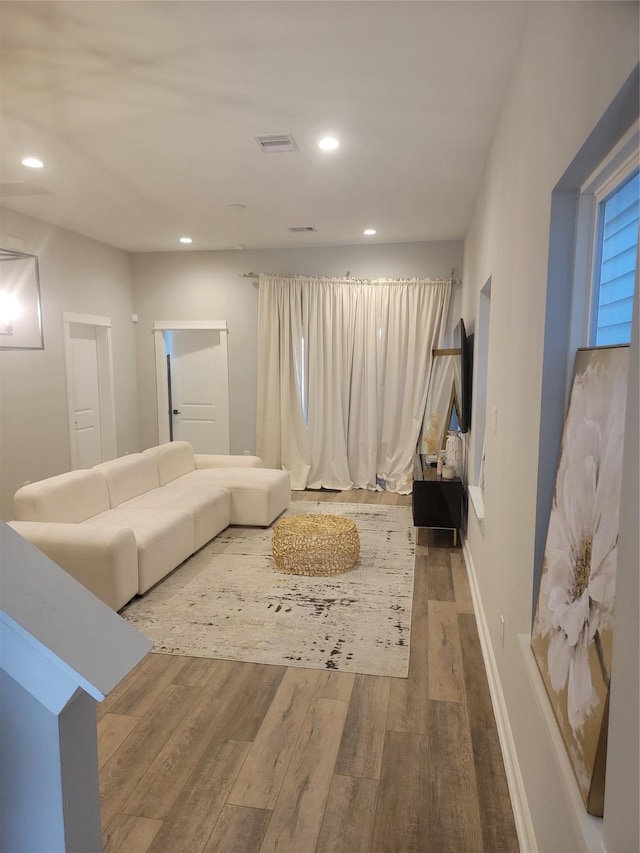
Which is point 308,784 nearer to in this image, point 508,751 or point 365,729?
point 365,729

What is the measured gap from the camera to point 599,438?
4.02 feet

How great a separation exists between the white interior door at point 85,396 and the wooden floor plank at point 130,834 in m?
4.51

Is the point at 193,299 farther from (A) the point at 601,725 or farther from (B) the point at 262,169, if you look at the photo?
(A) the point at 601,725

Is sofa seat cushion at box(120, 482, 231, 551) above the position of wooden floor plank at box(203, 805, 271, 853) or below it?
above

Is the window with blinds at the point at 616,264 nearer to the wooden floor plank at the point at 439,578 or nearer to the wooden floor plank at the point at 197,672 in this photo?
the wooden floor plank at the point at 197,672

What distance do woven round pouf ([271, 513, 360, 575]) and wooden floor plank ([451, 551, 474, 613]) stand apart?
72 cm

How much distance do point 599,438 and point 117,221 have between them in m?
5.01

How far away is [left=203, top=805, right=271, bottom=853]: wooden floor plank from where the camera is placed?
1619 mm

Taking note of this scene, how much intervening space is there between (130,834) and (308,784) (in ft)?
1.93

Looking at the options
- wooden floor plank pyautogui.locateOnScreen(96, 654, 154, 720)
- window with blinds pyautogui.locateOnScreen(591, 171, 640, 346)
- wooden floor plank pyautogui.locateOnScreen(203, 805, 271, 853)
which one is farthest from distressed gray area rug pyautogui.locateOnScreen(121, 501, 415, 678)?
window with blinds pyautogui.locateOnScreen(591, 171, 640, 346)

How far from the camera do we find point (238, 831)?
5.50 ft

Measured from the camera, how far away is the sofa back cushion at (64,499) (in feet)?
11.0

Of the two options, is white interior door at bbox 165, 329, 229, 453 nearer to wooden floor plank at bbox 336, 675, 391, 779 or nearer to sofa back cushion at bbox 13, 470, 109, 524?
sofa back cushion at bbox 13, 470, 109, 524

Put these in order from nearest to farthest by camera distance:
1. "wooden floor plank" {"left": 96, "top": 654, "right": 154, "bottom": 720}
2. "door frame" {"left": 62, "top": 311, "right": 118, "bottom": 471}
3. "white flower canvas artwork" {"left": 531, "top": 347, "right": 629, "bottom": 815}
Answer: "white flower canvas artwork" {"left": 531, "top": 347, "right": 629, "bottom": 815}, "wooden floor plank" {"left": 96, "top": 654, "right": 154, "bottom": 720}, "door frame" {"left": 62, "top": 311, "right": 118, "bottom": 471}
